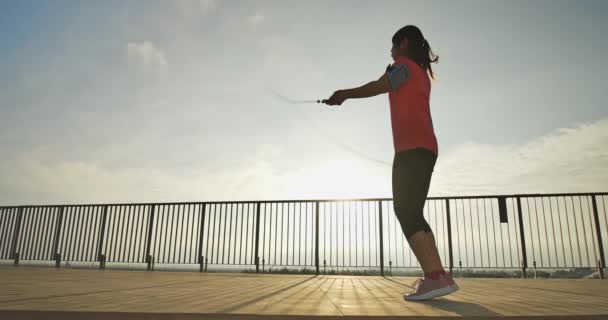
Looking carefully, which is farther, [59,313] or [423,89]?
[423,89]

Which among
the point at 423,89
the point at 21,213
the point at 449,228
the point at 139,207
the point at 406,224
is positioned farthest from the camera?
the point at 21,213

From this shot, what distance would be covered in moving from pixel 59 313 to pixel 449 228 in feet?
23.8

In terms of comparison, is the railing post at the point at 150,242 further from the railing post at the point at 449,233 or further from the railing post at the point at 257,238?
the railing post at the point at 449,233

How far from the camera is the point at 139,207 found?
9156 mm

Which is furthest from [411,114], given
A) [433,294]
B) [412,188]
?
[433,294]

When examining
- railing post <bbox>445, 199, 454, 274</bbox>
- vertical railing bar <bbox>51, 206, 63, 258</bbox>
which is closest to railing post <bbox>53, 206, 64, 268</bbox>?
vertical railing bar <bbox>51, 206, 63, 258</bbox>

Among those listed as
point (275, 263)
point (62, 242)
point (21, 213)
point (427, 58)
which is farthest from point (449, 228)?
point (21, 213)

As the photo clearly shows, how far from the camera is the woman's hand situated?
2.49 meters

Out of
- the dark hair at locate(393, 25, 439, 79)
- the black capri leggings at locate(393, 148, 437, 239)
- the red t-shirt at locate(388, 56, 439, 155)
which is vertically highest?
the dark hair at locate(393, 25, 439, 79)

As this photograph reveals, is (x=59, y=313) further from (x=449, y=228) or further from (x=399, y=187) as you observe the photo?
(x=449, y=228)

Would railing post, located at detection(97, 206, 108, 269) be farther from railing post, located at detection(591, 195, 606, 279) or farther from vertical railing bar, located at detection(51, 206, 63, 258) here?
railing post, located at detection(591, 195, 606, 279)

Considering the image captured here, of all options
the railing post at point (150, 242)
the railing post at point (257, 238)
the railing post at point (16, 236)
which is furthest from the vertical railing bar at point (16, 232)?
the railing post at point (257, 238)

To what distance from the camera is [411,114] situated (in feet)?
8.11

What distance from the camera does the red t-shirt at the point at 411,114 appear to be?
2434 mm
